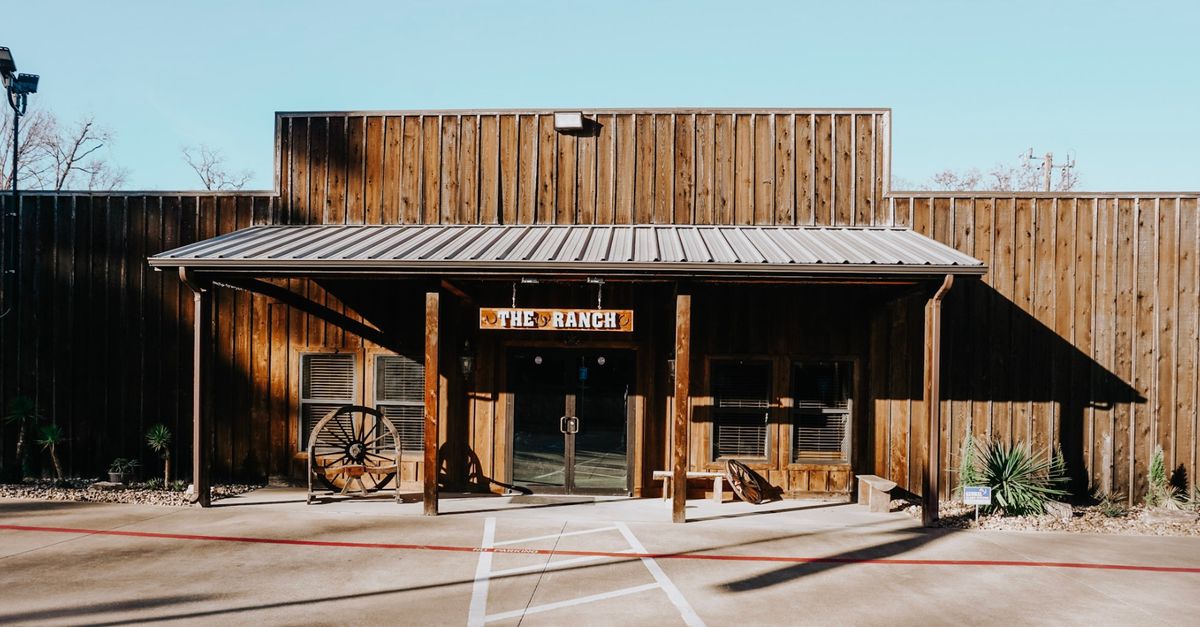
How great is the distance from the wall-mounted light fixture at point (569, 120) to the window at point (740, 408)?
4790 millimetres

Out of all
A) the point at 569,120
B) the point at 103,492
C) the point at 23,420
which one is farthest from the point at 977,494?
the point at 23,420

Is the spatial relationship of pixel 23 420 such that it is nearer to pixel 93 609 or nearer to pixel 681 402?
pixel 93 609

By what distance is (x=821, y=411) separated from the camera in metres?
12.4

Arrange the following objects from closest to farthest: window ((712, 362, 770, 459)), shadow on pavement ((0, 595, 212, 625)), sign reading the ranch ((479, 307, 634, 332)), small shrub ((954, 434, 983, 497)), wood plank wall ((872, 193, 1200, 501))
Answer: shadow on pavement ((0, 595, 212, 625)), sign reading the ranch ((479, 307, 634, 332)), small shrub ((954, 434, 983, 497)), wood plank wall ((872, 193, 1200, 501)), window ((712, 362, 770, 459))

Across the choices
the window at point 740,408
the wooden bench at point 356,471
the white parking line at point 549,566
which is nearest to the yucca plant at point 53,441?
the wooden bench at point 356,471

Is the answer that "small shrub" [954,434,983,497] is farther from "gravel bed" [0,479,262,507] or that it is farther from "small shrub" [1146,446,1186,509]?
"gravel bed" [0,479,262,507]

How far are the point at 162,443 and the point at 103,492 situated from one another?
1.08 metres

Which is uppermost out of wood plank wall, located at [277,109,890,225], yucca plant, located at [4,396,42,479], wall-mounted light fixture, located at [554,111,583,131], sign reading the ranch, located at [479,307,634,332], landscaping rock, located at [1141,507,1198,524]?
wall-mounted light fixture, located at [554,111,583,131]

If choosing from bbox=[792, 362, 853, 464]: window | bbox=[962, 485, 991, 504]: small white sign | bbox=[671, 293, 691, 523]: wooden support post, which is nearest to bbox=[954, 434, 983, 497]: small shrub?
bbox=[962, 485, 991, 504]: small white sign

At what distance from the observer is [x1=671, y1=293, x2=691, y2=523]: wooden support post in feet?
33.7

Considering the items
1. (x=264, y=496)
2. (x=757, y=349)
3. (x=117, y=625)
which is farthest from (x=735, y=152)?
(x=117, y=625)

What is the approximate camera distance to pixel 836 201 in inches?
500

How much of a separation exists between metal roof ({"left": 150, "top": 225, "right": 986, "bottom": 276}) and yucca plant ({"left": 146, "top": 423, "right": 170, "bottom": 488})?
3495 mm

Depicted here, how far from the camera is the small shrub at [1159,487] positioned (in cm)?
1151
